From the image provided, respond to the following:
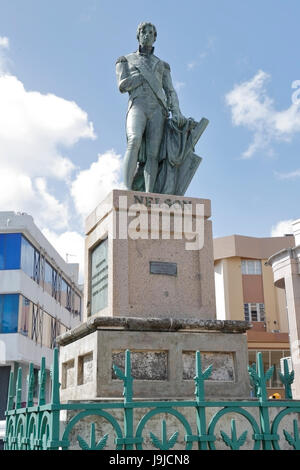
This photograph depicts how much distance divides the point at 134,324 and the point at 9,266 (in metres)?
21.5

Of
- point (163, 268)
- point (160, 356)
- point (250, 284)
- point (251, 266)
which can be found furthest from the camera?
point (251, 266)

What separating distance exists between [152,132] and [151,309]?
2.39 meters

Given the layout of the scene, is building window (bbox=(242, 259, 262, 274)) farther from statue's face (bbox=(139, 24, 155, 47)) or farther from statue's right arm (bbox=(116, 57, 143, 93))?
statue's right arm (bbox=(116, 57, 143, 93))

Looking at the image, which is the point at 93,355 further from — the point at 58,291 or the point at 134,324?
the point at 58,291

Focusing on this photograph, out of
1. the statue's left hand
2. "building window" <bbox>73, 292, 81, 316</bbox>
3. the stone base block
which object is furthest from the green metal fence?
"building window" <bbox>73, 292, 81, 316</bbox>

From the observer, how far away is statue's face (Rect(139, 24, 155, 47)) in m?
7.37

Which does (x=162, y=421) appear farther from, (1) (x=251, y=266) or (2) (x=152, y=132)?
(1) (x=251, y=266)

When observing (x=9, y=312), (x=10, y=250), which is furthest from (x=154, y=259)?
(x=10, y=250)

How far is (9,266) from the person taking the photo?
85.0 feet

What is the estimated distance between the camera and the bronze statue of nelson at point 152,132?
23.0ft

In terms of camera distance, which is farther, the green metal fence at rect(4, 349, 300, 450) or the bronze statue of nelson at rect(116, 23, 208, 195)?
the bronze statue of nelson at rect(116, 23, 208, 195)

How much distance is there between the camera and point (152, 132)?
7.11 metres

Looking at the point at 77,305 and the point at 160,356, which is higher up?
the point at 77,305

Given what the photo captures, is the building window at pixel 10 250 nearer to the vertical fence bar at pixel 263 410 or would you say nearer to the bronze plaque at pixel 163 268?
the bronze plaque at pixel 163 268
